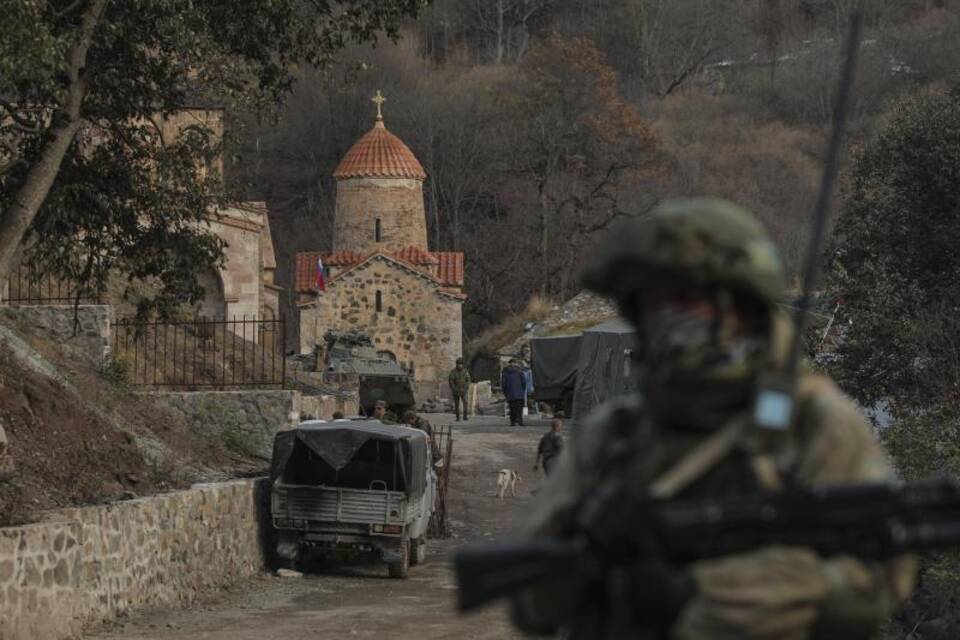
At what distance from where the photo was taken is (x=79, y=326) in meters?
27.5

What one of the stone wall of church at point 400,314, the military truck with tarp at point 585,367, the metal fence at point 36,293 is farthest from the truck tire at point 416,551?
the stone wall of church at point 400,314

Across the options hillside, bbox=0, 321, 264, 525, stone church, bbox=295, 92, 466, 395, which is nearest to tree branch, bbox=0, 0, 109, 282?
hillside, bbox=0, 321, 264, 525

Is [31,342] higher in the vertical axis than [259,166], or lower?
lower

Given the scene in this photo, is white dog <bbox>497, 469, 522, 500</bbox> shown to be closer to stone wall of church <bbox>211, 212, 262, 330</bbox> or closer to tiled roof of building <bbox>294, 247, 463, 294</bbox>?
stone wall of church <bbox>211, 212, 262, 330</bbox>

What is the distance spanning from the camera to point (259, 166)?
9019 cm

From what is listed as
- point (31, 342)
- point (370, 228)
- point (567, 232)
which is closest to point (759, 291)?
point (31, 342)

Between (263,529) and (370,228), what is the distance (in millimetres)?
45191

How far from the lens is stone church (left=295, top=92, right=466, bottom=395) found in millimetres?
65312

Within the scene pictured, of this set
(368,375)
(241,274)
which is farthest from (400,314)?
(368,375)

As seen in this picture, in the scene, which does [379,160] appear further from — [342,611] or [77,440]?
[342,611]

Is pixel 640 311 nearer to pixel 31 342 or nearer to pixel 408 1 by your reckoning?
pixel 408 1

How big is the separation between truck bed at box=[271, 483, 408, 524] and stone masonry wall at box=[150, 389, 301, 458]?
539 cm

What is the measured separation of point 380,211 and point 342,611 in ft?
162

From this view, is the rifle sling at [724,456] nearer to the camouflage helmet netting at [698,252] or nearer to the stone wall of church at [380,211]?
the camouflage helmet netting at [698,252]
